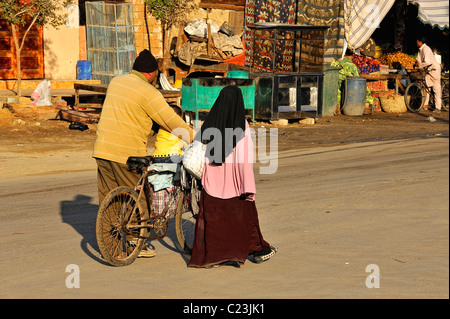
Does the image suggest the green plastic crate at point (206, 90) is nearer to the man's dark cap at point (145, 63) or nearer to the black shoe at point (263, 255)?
the man's dark cap at point (145, 63)

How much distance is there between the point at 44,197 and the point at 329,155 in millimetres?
5485

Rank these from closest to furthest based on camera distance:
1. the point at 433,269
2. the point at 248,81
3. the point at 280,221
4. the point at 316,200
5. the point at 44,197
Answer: the point at 433,269
the point at 280,221
the point at 316,200
the point at 44,197
the point at 248,81

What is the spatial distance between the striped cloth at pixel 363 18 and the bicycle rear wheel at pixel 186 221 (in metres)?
15.8

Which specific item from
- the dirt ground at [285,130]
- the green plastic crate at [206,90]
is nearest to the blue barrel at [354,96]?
the dirt ground at [285,130]

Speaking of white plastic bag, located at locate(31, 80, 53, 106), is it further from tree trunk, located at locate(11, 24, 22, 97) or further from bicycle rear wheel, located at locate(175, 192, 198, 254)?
bicycle rear wheel, located at locate(175, 192, 198, 254)

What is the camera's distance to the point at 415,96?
2095 cm

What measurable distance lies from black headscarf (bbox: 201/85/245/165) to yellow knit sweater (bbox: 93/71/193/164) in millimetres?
317

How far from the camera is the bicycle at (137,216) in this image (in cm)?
620

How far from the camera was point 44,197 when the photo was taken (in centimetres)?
978

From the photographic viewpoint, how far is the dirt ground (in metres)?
14.7

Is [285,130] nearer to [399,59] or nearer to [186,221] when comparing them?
[399,59]

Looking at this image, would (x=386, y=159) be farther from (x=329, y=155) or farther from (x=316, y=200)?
(x=316, y=200)

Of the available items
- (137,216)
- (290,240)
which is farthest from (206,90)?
(137,216)

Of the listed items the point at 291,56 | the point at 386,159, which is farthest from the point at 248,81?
the point at 386,159
